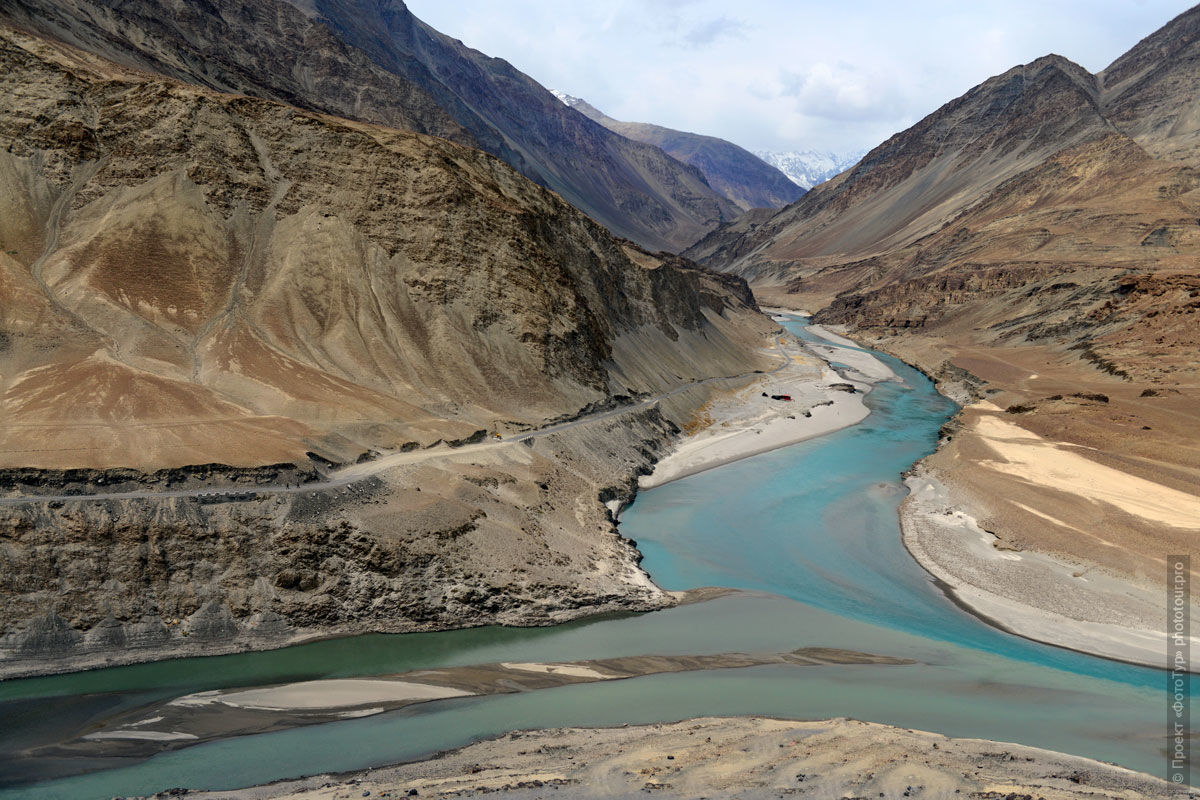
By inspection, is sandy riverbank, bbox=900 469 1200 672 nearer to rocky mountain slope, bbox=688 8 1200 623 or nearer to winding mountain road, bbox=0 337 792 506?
rocky mountain slope, bbox=688 8 1200 623

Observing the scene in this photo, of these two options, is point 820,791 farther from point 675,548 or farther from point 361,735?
point 675,548

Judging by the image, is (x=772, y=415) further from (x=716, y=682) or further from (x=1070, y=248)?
(x=1070, y=248)

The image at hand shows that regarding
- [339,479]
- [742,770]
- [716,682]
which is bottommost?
[716,682]

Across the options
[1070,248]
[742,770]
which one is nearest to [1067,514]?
[742,770]

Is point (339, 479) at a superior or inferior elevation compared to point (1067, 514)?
superior

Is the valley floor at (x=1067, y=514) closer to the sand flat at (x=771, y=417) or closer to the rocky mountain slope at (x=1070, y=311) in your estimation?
the rocky mountain slope at (x=1070, y=311)

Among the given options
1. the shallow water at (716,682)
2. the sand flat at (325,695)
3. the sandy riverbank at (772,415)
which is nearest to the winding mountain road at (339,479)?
the shallow water at (716,682)

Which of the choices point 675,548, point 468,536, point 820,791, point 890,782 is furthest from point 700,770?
point 675,548
